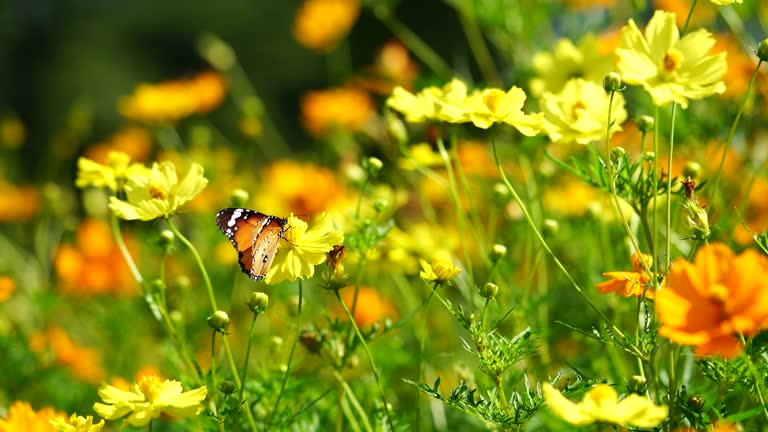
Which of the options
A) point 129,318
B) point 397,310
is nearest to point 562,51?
point 397,310

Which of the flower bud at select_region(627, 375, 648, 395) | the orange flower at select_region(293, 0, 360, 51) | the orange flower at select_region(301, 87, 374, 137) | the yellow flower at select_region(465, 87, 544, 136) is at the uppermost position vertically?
the yellow flower at select_region(465, 87, 544, 136)

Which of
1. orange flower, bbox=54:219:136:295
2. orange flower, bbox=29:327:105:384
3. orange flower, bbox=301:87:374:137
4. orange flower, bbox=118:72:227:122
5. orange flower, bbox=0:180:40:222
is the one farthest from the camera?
orange flower, bbox=0:180:40:222

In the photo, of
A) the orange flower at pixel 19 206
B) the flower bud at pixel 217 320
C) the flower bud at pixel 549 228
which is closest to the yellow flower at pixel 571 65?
the flower bud at pixel 549 228

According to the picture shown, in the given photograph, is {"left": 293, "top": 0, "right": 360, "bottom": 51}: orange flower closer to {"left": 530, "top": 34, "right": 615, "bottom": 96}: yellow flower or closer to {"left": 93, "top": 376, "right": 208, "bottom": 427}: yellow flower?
{"left": 530, "top": 34, "right": 615, "bottom": 96}: yellow flower

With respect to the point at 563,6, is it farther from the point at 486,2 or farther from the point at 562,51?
the point at 562,51

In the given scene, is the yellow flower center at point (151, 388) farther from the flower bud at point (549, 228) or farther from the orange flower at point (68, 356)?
the orange flower at point (68, 356)

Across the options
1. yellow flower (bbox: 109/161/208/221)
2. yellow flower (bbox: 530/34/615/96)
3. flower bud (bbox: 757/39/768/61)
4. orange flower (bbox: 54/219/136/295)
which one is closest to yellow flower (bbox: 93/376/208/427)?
yellow flower (bbox: 109/161/208/221)
